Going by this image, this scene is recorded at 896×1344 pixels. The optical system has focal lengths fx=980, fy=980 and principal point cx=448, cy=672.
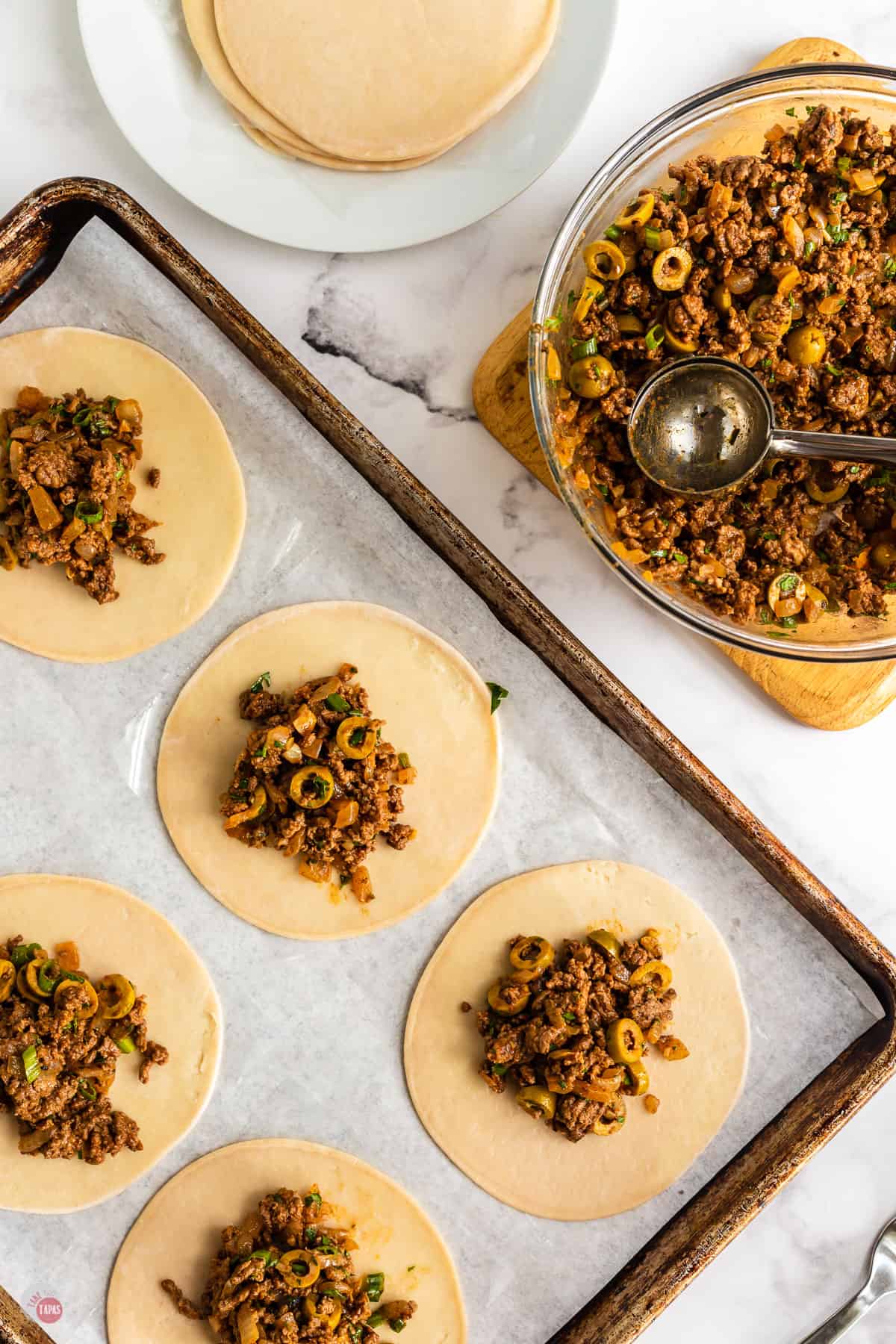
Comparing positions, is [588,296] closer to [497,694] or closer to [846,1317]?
[497,694]

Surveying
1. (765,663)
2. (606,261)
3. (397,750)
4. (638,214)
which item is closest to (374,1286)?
(397,750)

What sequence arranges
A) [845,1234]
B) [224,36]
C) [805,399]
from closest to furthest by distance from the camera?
[805,399], [224,36], [845,1234]

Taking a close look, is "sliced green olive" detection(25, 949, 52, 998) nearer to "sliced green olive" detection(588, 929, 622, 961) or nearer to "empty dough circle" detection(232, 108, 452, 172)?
"sliced green olive" detection(588, 929, 622, 961)

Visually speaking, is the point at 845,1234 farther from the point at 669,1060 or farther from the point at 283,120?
the point at 283,120

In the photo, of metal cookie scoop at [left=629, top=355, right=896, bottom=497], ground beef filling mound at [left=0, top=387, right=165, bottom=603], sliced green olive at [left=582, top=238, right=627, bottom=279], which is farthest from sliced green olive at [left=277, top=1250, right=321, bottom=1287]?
sliced green olive at [left=582, top=238, right=627, bottom=279]

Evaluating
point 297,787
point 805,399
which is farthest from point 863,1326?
point 805,399
